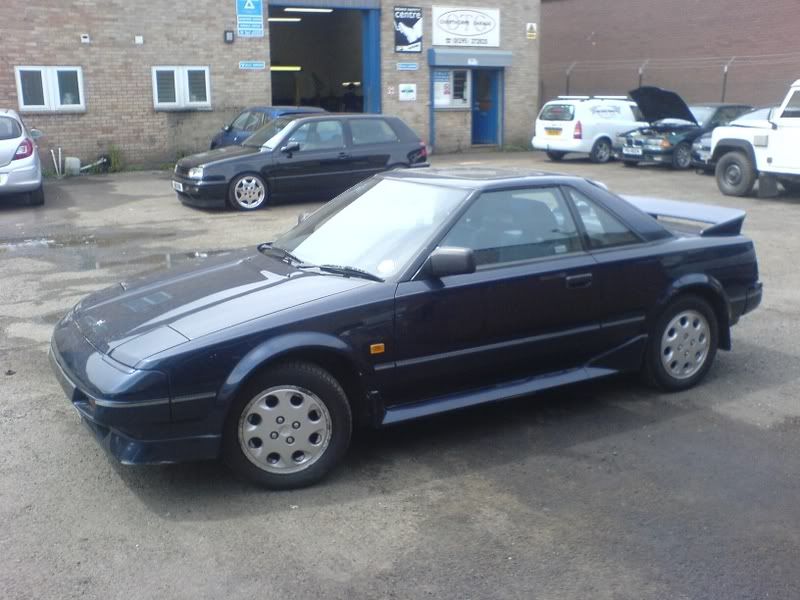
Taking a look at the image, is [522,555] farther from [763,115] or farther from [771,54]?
[771,54]

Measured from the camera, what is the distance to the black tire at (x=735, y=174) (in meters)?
15.8

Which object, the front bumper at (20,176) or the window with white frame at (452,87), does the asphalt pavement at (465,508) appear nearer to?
the front bumper at (20,176)

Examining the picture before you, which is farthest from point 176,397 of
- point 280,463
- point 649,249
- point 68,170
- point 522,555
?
point 68,170

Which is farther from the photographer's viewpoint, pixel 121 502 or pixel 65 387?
pixel 65 387

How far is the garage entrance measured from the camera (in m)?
30.3

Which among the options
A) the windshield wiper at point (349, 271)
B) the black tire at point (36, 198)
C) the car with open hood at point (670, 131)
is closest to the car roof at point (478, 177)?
the windshield wiper at point (349, 271)

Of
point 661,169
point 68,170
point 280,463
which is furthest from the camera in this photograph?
point 661,169

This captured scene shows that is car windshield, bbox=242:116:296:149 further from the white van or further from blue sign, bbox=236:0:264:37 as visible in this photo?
the white van

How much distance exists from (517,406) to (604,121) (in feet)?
58.5

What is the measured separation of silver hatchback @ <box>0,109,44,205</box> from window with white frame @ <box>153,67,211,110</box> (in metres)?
6.71

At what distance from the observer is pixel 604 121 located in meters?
22.3

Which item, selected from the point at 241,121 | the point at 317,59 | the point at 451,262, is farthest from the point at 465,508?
the point at 317,59

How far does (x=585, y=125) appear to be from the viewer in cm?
2191

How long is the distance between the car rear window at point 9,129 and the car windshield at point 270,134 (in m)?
3.53
